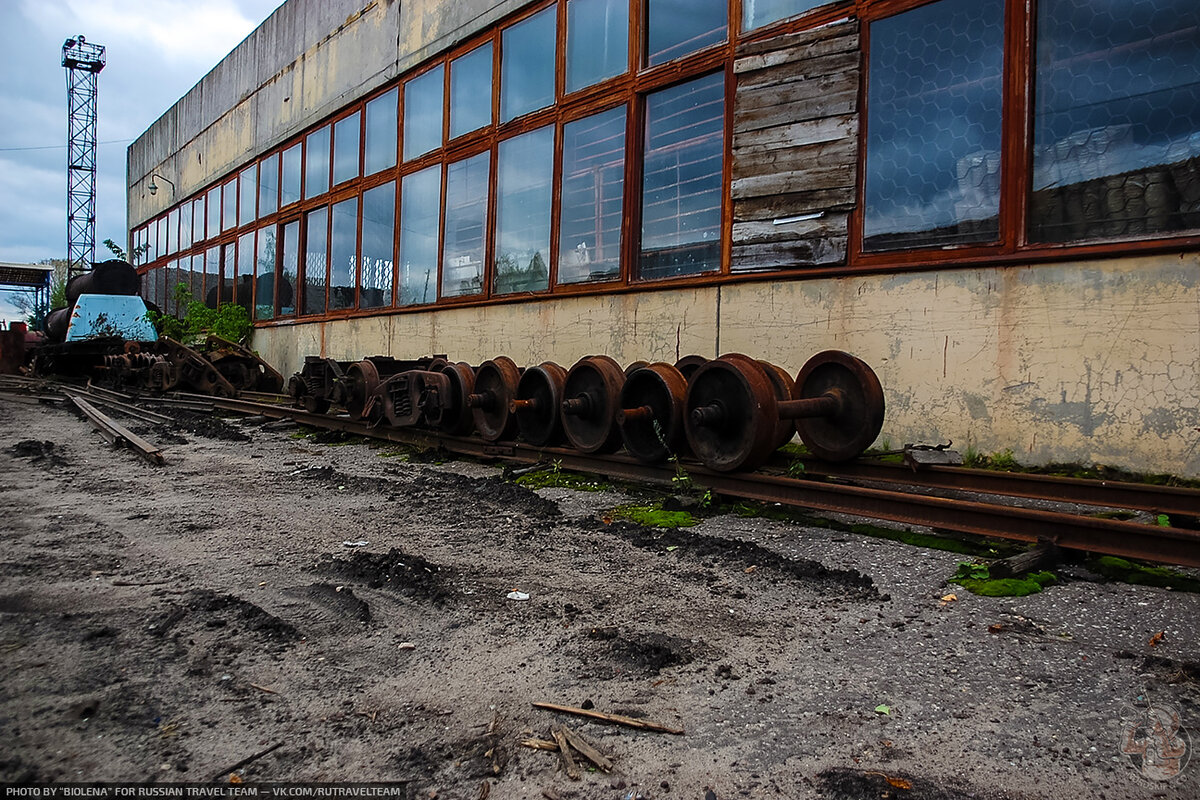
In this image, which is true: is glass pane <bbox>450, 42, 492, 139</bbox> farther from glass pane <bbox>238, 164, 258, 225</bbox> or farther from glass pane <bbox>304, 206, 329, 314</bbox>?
glass pane <bbox>238, 164, 258, 225</bbox>

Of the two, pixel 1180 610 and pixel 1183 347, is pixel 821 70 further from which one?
pixel 1180 610

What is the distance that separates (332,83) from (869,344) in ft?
39.4

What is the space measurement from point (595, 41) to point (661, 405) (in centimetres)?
522

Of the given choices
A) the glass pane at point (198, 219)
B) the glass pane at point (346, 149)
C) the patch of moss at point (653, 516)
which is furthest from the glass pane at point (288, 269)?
the patch of moss at point (653, 516)

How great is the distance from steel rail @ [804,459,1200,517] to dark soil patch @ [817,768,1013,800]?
→ 2679 mm

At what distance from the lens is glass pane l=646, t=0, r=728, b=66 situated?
6.75 m

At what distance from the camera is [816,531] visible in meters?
3.89

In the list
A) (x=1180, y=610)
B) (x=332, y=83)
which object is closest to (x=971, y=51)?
(x=1180, y=610)

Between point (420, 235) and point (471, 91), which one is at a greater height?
point (471, 91)

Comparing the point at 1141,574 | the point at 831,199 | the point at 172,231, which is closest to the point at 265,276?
the point at 172,231

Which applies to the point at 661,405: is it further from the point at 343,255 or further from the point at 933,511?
the point at 343,255

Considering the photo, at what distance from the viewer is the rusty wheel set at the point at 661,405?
4309 mm

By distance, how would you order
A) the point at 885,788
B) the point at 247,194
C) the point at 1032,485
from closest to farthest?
the point at 885,788 < the point at 1032,485 < the point at 247,194

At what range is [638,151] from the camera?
24.2 ft
